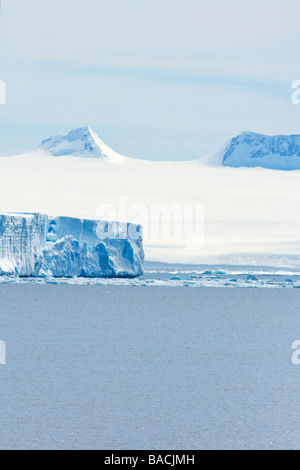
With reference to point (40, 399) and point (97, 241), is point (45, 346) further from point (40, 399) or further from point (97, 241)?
point (97, 241)

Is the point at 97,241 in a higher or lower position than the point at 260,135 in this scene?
lower

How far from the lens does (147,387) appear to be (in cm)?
1872

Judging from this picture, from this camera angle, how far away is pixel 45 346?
2683 centimetres

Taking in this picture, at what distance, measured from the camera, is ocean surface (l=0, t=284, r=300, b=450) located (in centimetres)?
1409

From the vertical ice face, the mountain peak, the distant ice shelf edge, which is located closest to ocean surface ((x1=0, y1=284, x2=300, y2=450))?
the vertical ice face

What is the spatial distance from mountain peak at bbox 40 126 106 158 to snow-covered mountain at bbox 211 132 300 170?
Result: 24.1 metres

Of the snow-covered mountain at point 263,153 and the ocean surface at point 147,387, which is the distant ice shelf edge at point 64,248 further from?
the snow-covered mountain at point 263,153

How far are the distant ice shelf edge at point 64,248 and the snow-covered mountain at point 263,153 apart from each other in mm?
88879

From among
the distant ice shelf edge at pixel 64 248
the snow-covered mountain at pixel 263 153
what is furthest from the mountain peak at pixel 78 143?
the distant ice shelf edge at pixel 64 248

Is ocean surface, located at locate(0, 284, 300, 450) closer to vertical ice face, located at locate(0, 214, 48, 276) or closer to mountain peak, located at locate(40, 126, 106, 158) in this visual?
vertical ice face, located at locate(0, 214, 48, 276)

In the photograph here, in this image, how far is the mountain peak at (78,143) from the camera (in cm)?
13288
